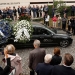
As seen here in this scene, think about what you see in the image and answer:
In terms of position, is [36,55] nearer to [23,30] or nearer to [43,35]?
[23,30]

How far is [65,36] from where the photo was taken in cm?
1318

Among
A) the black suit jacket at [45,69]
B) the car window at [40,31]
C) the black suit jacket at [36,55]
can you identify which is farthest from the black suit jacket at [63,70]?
the car window at [40,31]

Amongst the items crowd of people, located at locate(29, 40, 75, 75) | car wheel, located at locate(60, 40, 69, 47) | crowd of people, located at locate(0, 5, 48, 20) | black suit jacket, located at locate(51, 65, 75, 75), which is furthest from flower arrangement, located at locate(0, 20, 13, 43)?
crowd of people, located at locate(0, 5, 48, 20)

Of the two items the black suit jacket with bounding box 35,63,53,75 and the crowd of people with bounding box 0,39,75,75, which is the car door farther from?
the black suit jacket with bounding box 35,63,53,75

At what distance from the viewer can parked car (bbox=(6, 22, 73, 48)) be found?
41.8 ft

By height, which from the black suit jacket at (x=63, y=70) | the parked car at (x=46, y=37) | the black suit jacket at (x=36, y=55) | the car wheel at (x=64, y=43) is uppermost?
the black suit jacket at (x=63, y=70)

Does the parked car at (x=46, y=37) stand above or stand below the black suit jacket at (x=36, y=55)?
below

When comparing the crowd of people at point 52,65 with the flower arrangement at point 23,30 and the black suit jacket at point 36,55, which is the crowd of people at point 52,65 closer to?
the black suit jacket at point 36,55

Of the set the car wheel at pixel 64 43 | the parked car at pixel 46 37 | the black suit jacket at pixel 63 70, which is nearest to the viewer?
the black suit jacket at pixel 63 70

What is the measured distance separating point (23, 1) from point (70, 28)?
11.4 meters

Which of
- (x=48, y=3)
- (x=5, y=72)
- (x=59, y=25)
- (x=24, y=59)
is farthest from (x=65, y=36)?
(x=48, y=3)

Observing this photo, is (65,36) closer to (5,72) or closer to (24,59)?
(24,59)

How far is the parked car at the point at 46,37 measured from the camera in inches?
502

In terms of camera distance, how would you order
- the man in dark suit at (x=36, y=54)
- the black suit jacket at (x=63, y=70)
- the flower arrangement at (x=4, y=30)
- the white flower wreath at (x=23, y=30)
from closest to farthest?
the black suit jacket at (x=63, y=70)
the man in dark suit at (x=36, y=54)
the flower arrangement at (x=4, y=30)
the white flower wreath at (x=23, y=30)
